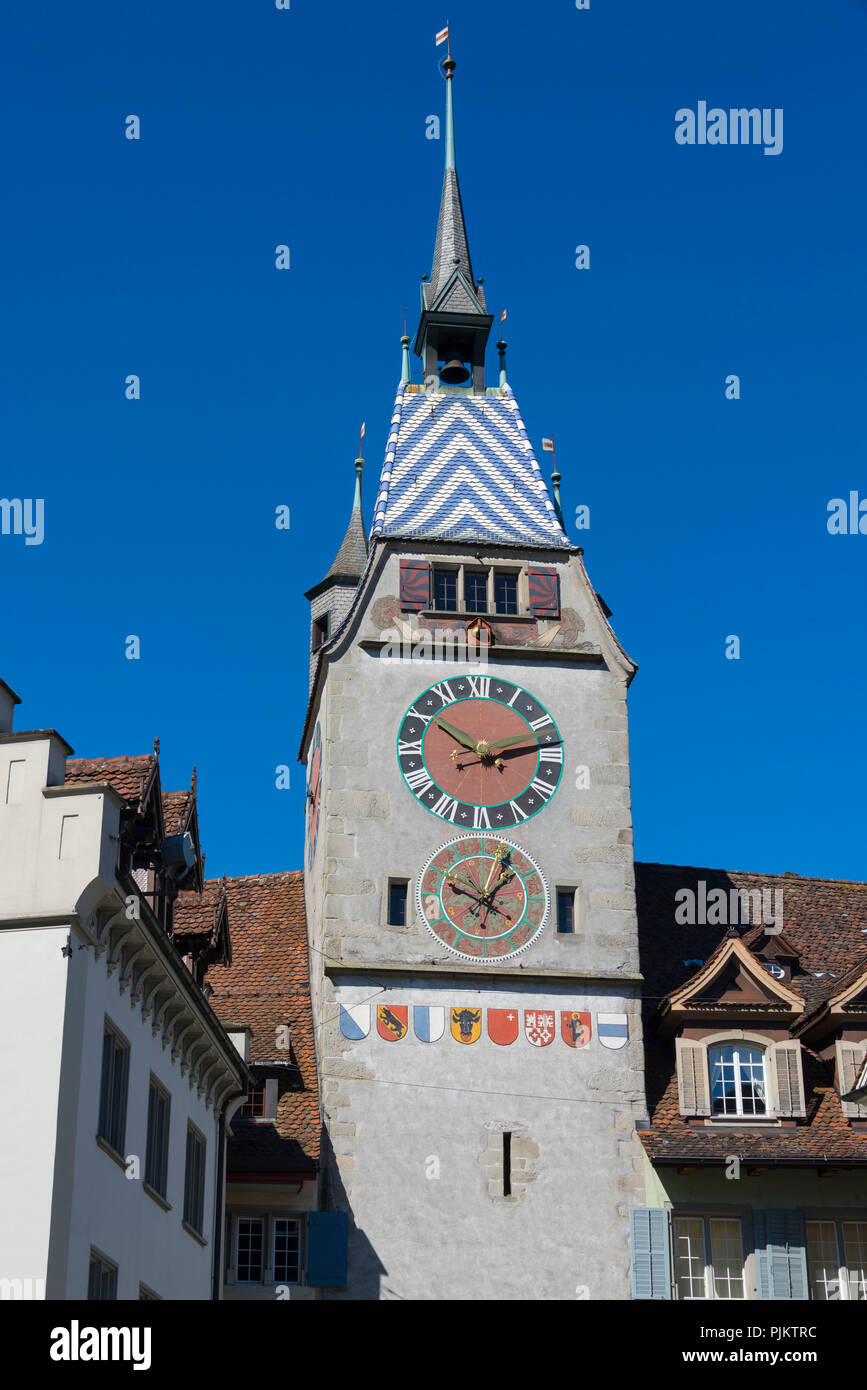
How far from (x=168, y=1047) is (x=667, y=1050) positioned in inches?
507

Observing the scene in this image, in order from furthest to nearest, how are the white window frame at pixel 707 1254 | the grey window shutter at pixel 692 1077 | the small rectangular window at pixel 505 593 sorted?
the small rectangular window at pixel 505 593 < the grey window shutter at pixel 692 1077 < the white window frame at pixel 707 1254

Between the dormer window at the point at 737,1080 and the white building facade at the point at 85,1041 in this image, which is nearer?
the white building facade at the point at 85,1041

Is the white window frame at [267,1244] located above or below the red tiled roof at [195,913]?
below

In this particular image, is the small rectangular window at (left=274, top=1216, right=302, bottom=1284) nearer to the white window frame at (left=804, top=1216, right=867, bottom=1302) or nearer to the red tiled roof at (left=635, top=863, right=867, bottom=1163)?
the red tiled roof at (left=635, top=863, right=867, bottom=1163)

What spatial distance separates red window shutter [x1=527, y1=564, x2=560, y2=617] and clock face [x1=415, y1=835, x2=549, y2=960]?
5039mm

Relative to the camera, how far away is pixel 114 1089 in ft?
77.6

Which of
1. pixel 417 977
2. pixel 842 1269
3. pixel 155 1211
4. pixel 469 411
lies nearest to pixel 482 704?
pixel 417 977

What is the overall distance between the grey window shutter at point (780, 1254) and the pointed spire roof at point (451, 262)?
2169cm

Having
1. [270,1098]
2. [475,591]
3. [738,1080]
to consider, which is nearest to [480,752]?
[475,591]

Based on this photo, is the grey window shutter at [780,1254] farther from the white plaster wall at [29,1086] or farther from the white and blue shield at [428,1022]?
the white plaster wall at [29,1086]

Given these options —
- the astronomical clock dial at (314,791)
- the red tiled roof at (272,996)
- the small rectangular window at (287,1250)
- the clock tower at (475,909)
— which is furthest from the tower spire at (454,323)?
the small rectangular window at (287,1250)

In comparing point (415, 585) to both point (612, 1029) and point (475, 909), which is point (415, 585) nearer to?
point (475, 909)

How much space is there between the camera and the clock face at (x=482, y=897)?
3597 cm

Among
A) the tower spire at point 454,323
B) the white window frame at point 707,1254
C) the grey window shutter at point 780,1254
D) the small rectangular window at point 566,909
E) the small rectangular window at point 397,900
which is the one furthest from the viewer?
the tower spire at point 454,323
